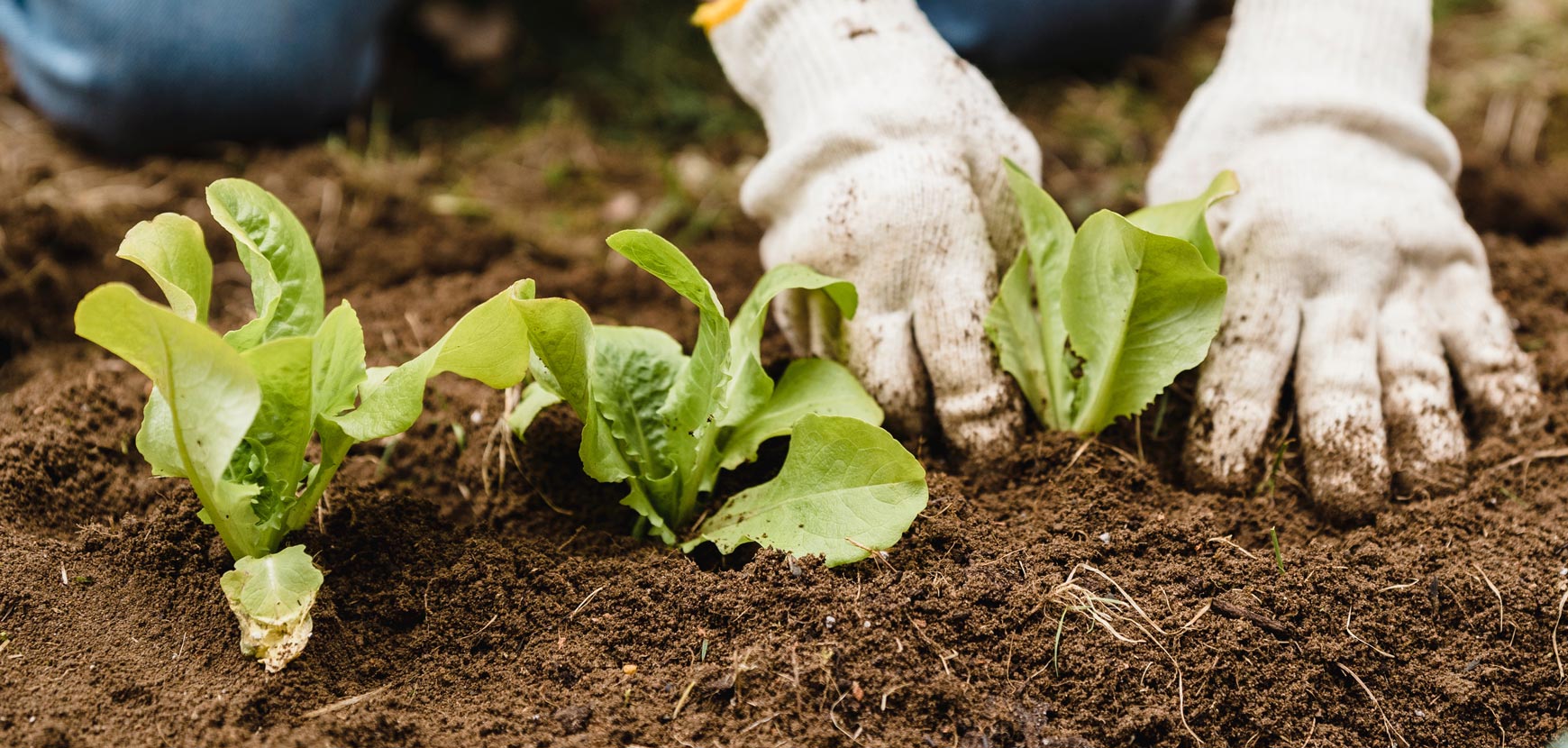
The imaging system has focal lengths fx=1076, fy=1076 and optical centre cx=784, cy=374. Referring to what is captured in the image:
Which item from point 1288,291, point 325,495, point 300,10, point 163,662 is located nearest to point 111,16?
point 300,10

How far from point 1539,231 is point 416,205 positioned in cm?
207

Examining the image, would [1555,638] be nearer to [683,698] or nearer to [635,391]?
[683,698]

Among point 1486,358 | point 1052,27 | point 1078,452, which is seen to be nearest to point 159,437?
point 1078,452

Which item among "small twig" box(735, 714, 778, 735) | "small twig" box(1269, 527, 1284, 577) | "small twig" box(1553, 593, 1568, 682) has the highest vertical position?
"small twig" box(735, 714, 778, 735)

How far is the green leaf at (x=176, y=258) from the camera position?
107 cm

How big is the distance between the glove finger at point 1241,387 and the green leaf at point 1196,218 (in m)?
0.14

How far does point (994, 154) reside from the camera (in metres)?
1.55

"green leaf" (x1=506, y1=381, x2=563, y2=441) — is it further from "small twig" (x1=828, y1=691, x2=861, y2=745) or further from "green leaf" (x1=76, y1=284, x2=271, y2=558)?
"small twig" (x1=828, y1=691, x2=861, y2=745)

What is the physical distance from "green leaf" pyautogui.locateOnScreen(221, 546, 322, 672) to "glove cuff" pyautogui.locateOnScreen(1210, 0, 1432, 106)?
1.49 meters

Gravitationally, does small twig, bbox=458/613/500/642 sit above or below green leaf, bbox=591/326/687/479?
below

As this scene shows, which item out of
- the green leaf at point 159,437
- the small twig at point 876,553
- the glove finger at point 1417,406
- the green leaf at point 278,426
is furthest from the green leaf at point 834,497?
the glove finger at point 1417,406

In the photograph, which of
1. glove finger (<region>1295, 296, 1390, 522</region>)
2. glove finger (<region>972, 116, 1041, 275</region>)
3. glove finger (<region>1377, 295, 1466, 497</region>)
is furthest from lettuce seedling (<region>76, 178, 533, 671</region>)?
glove finger (<region>1377, 295, 1466, 497</region>)

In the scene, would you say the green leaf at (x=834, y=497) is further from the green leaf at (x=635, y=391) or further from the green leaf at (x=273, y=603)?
the green leaf at (x=273, y=603)

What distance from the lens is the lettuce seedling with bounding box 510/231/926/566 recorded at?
116 centimetres
